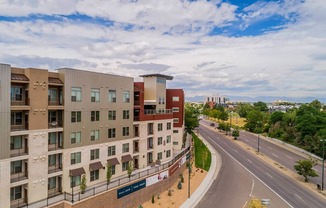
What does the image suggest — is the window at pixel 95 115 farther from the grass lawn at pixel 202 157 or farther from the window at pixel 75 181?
the grass lawn at pixel 202 157

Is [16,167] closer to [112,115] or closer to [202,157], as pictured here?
[112,115]

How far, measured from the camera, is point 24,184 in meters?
24.7

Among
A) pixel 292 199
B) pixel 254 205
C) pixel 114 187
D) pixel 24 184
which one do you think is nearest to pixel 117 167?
pixel 114 187

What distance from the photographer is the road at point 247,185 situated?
33.7 m

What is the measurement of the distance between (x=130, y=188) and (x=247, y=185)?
784 inches

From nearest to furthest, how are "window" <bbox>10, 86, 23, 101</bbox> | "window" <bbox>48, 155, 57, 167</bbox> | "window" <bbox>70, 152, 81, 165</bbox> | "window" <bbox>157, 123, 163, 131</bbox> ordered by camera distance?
"window" <bbox>10, 86, 23, 101</bbox> < "window" <bbox>48, 155, 57, 167</bbox> < "window" <bbox>70, 152, 81, 165</bbox> < "window" <bbox>157, 123, 163, 131</bbox>

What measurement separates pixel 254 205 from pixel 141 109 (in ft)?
81.9

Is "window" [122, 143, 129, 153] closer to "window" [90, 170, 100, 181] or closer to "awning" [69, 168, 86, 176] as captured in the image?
"window" [90, 170, 100, 181]

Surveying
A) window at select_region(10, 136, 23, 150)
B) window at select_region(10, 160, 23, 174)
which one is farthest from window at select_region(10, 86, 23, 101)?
window at select_region(10, 160, 23, 174)

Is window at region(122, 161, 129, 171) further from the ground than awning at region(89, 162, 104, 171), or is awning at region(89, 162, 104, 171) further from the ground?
awning at region(89, 162, 104, 171)

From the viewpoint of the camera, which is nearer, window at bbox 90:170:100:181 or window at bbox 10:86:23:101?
window at bbox 10:86:23:101

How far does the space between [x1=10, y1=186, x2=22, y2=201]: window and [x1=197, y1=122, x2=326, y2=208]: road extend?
66.8 ft

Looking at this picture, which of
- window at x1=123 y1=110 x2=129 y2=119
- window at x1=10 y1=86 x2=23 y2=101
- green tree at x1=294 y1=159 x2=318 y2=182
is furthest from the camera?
green tree at x1=294 y1=159 x2=318 y2=182

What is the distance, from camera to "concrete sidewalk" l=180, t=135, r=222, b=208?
32834mm
